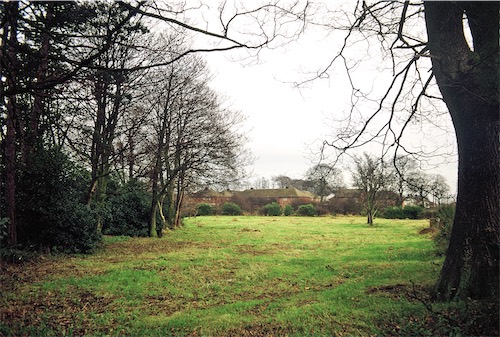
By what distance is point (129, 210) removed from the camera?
17.2 meters

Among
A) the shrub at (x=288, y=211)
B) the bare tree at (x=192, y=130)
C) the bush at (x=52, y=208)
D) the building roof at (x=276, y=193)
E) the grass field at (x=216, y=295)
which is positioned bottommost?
the grass field at (x=216, y=295)

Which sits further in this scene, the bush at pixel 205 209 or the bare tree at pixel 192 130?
the bush at pixel 205 209

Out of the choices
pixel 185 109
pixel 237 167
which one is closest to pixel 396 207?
pixel 237 167

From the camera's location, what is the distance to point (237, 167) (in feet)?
64.2

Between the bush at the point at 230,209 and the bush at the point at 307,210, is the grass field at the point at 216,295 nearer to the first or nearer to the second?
the bush at the point at 307,210

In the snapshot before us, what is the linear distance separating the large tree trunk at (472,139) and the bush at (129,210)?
50.1 ft

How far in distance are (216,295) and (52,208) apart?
265 inches

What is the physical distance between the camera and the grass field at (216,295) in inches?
169

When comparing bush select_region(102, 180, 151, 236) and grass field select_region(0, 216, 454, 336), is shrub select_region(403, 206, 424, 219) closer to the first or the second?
grass field select_region(0, 216, 454, 336)

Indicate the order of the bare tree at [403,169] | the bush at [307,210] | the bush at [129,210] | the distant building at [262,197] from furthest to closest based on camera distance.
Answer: the distant building at [262,197]
the bush at [307,210]
the bush at [129,210]
the bare tree at [403,169]

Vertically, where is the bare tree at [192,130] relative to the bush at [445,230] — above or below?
above

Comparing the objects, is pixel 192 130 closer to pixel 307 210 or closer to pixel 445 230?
pixel 445 230

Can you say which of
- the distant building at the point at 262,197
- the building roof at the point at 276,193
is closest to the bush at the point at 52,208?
the distant building at the point at 262,197

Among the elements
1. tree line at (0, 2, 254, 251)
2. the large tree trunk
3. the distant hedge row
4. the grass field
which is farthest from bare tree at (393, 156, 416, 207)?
the distant hedge row
